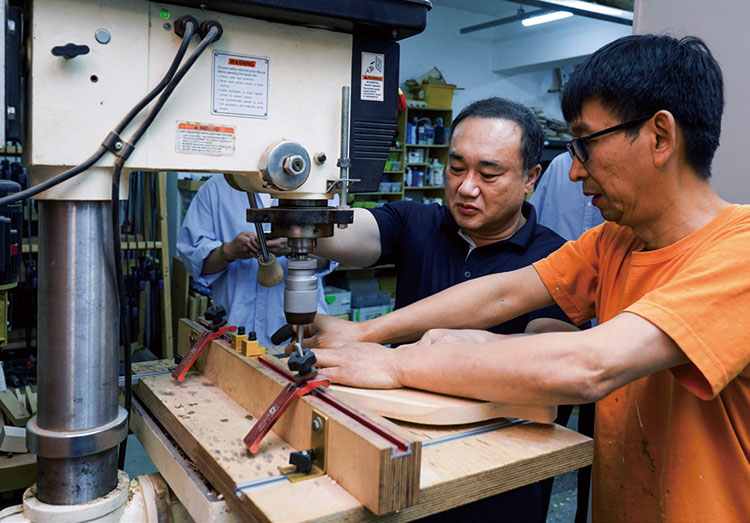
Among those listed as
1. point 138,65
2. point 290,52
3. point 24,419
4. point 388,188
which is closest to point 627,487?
point 290,52

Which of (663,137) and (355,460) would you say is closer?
(355,460)

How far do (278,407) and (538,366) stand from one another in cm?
39

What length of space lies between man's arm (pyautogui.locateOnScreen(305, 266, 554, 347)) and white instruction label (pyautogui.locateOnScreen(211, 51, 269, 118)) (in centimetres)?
57

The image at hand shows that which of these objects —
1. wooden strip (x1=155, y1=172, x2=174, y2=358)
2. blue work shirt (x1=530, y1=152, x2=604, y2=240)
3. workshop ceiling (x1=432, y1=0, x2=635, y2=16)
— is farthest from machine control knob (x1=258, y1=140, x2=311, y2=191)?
workshop ceiling (x1=432, y1=0, x2=635, y2=16)

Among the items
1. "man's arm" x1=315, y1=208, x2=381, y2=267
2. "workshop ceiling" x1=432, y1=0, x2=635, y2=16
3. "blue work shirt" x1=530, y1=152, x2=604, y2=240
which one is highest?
"workshop ceiling" x1=432, y1=0, x2=635, y2=16

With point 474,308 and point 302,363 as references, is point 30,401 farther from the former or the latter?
point 474,308

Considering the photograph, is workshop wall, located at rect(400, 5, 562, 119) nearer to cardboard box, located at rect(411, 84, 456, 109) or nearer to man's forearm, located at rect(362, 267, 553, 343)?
cardboard box, located at rect(411, 84, 456, 109)

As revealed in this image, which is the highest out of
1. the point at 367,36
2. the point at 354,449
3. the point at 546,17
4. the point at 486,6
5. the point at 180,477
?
the point at 486,6

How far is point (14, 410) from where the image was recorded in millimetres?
1263

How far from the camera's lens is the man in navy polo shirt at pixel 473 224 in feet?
5.04

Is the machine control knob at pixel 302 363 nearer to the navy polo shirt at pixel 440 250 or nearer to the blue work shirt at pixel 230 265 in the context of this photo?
the navy polo shirt at pixel 440 250

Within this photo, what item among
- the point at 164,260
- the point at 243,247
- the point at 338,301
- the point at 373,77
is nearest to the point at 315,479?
the point at 373,77

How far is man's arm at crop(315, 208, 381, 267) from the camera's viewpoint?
164 centimetres

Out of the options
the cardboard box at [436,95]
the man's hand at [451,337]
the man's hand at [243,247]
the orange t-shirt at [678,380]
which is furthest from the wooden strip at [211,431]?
the cardboard box at [436,95]
